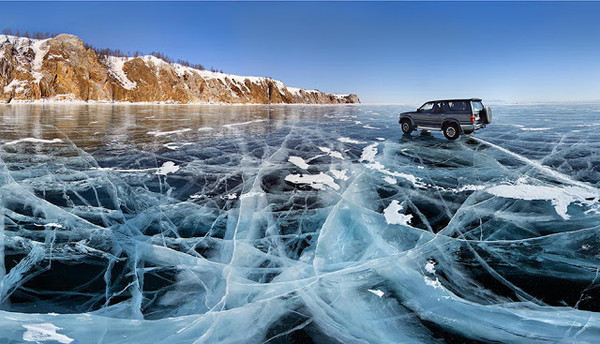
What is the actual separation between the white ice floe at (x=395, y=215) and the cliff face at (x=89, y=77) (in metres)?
86.8

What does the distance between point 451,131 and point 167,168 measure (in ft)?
34.5

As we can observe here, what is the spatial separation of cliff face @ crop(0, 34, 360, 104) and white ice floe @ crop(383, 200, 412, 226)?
285ft

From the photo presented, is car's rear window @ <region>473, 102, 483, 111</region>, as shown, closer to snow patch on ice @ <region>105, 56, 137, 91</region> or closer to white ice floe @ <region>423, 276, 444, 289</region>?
white ice floe @ <region>423, 276, 444, 289</region>

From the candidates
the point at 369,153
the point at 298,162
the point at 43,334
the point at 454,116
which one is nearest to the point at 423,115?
the point at 454,116

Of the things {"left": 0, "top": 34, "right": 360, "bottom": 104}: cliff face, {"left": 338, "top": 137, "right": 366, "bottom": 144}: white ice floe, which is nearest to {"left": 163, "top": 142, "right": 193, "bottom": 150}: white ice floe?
{"left": 338, "top": 137, "right": 366, "bottom": 144}: white ice floe

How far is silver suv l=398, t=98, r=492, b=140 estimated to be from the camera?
36.4ft

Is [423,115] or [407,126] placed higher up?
[423,115]

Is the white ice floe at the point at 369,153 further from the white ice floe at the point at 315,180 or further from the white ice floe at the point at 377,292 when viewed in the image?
the white ice floe at the point at 377,292

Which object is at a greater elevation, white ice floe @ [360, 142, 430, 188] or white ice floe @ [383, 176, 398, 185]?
white ice floe @ [360, 142, 430, 188]

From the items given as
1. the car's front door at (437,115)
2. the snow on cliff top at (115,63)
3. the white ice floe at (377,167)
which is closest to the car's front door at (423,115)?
the car's front door at (437,115)

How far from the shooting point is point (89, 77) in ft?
252

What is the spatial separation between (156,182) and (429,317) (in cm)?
554

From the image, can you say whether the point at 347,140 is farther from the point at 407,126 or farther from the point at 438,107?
the point at 438,107

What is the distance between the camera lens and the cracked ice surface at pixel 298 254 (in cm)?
241
